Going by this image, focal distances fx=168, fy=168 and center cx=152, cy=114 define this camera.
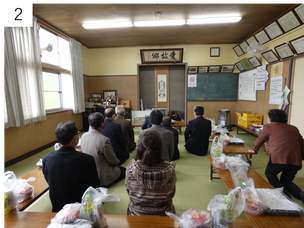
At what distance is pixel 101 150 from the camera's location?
210 centimetres

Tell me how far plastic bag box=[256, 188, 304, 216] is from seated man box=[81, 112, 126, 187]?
165 cm

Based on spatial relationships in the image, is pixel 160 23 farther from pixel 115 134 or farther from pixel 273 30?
pixel 115 134

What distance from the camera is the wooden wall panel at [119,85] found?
261 inches

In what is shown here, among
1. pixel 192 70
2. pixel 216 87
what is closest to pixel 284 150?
pixel 216 87

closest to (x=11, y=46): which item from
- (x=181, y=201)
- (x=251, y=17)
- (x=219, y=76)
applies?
(x=181, y=201)

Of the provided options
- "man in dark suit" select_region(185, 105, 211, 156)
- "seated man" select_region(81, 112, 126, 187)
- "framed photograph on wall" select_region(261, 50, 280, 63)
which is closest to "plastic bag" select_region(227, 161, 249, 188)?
"seated man" select_region(81, 112, 126, 187)

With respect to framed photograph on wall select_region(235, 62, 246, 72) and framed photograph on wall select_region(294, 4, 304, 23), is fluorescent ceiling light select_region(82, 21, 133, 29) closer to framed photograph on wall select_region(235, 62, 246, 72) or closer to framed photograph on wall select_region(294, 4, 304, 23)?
framed photograph on wall select_region(294, 4, 304, 23)

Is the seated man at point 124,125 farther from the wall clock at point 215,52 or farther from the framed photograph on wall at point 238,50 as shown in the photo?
the framed photograph on wall at point 238,50

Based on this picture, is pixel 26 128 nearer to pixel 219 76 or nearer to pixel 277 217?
pixel 277 217

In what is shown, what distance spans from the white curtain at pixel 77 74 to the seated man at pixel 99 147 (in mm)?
3609

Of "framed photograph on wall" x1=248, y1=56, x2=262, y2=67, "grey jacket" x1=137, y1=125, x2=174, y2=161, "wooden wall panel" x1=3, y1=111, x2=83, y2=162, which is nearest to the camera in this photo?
"grey jacket" x1=137, y1=125, x2=174, y2=161

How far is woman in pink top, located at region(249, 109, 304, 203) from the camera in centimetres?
203

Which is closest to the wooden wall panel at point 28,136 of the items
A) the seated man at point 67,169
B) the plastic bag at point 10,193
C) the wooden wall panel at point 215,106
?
the plastic bag at point 10,193

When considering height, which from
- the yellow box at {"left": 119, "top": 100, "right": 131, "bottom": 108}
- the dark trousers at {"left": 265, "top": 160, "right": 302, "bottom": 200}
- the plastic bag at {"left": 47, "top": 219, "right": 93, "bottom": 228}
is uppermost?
the yellow box at {"left": 119, "top": 100, "right": 131, "bottom": 108}
